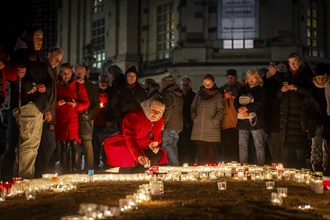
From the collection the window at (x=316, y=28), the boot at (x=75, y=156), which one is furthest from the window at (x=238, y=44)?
the boot at (x=75, y=156)

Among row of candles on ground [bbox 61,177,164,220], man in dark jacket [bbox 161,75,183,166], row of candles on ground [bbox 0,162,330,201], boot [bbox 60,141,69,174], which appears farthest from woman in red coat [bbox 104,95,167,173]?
man in dark jacket [bbox 161,75,183,166]

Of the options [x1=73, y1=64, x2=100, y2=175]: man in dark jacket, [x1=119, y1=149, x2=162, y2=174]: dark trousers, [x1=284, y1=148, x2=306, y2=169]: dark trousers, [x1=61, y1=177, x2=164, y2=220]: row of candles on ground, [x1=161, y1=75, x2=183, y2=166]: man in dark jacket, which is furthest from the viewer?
[x1=161, y1=75, x2=183, y2=166]: man in dark jacket

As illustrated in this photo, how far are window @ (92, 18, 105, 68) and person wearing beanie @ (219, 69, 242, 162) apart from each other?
2243 centimetres

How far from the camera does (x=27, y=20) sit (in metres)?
41.6

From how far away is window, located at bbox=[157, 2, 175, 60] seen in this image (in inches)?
1174

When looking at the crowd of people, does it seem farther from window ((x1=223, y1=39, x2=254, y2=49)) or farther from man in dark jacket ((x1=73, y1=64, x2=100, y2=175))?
window ((x1=223, y1=39, x2=254, y2=49))

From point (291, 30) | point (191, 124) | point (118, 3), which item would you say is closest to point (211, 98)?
point (191, 124)

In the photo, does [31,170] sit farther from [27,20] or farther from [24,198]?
[27,20]

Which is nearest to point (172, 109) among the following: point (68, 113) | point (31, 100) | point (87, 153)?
point (87, 153)

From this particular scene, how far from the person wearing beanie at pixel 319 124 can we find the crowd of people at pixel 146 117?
17 millimetres

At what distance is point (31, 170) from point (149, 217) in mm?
4304

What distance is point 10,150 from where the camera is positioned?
9.77 meters

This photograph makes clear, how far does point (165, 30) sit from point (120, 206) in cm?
2477

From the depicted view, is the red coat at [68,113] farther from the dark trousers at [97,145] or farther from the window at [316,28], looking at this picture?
the window at [316,28]
